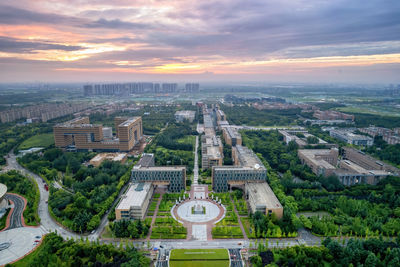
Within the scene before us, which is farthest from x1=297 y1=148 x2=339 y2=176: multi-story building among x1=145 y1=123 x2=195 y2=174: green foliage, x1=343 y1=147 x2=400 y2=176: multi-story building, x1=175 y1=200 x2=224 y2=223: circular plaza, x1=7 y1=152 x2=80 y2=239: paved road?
x1=7 y1=152 x2=80 y2=239: paved road

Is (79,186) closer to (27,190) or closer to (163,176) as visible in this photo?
(27,190)

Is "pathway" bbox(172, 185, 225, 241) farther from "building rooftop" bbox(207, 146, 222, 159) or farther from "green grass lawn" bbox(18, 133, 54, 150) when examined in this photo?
"green grass lawn" bbox(18, 133, 54, 150)

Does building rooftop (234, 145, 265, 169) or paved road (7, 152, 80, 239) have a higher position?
building rooftop (234, 145, 265, 169)

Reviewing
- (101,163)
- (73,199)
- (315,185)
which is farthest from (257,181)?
(101,163)

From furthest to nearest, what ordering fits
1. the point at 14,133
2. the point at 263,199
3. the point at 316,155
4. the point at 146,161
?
the point at 14,133
the point at 316,155
the point at 146,161
the point at 263,199

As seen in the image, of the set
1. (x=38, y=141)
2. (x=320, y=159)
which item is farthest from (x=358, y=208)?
(x=38, y=141)

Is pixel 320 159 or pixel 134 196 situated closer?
pixel 134 196
